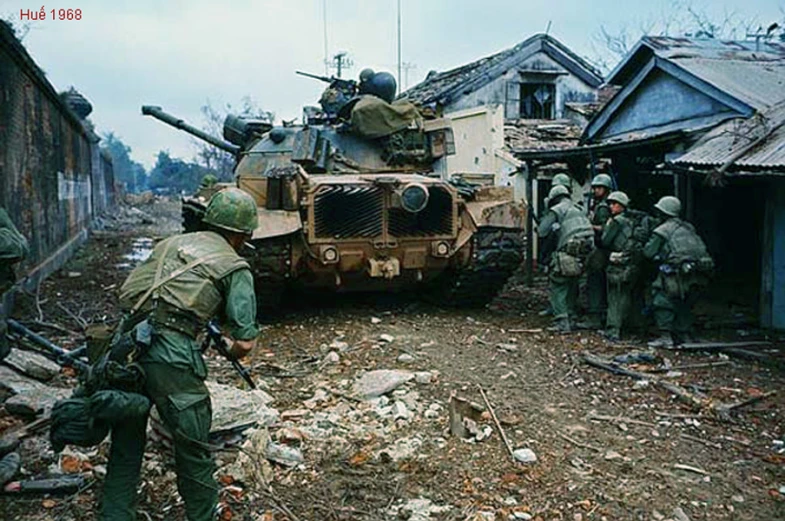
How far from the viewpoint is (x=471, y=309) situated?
922 centimetres

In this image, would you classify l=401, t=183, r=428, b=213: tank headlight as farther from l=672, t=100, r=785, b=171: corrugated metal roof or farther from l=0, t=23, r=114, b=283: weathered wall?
l=0, t=23, r=114, b=283: weathered wall

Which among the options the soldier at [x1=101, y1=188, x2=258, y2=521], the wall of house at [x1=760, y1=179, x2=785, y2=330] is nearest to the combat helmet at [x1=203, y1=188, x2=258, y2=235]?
the soldier at [x1=101, y1=188, x2=258, y2=521]

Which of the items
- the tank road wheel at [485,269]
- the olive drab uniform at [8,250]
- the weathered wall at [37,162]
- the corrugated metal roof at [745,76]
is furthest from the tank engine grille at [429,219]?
the weathered wall at [37,162]

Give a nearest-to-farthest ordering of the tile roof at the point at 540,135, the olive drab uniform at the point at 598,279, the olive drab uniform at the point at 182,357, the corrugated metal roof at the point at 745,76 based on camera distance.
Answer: the olive drab uniform at the point at 182,357, the olive drab uniform at the point at 598,279, the corrugated metal roof at the point at 745,76, the tile roof at the point at 540,135

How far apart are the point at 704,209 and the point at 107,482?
9.87 metres

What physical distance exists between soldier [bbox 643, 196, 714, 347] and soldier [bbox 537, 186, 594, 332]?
2.45 feet

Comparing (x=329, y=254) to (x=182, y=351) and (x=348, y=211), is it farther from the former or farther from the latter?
(x=182, y=351)

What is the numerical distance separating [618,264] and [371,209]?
2535 mm

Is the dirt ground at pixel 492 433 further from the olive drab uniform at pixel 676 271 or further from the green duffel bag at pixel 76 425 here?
the green duffel bag at pixel 76 425

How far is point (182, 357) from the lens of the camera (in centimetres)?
347

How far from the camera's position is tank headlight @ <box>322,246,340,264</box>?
7.75 meters

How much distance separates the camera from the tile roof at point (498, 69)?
68.5 ft

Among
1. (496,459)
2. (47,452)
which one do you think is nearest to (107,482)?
(47,452)

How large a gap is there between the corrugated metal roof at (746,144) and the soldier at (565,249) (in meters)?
1.16
